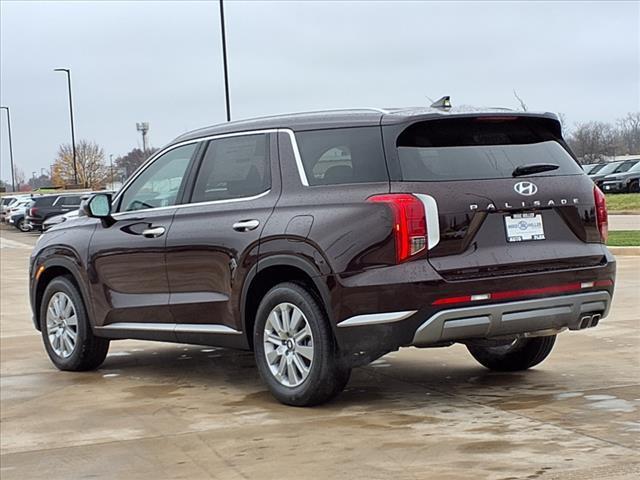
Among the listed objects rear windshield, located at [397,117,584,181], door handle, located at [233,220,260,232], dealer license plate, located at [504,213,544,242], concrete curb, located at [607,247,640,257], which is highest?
rear windshield, located at [397,117,584,181]

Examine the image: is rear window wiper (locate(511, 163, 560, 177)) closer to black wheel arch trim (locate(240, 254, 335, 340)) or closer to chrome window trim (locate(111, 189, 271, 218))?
black wheel arch trim (locate(240, 254, 335, 340))

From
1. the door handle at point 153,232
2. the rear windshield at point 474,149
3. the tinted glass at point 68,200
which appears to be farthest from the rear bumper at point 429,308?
the tinted glass at point 68,200

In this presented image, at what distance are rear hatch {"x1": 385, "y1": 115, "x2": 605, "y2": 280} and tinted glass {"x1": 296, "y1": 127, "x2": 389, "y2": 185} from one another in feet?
0.33

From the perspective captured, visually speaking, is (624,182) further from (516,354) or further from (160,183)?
(160,183)

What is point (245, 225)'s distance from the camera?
24.3 ft

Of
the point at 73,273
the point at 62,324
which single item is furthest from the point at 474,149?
the point at 62,324

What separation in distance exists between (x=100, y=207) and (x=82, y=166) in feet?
333

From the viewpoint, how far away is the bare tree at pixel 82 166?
366 feet

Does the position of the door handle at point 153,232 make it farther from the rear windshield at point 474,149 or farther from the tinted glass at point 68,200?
the tinted glass at point 68,200

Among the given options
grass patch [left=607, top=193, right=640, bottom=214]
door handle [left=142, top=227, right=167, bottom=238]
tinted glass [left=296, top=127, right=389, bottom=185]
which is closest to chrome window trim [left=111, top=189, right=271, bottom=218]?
door handle [left=142, top=227, right=167, bottom=238]

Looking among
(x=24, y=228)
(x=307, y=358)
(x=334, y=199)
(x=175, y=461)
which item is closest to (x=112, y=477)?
(x=175, y=461)

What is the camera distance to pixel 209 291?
7.80 metres

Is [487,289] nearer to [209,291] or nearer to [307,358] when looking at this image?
[307,358]

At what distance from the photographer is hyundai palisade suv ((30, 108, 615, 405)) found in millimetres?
6582
